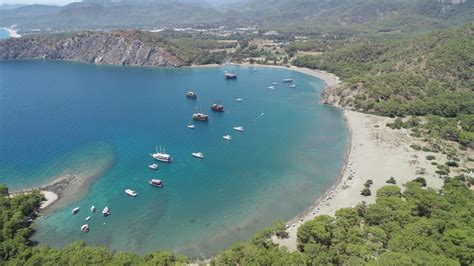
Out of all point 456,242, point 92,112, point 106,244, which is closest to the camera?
point 456,242

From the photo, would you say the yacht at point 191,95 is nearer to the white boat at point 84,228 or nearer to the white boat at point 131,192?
the white boat at point 131,192

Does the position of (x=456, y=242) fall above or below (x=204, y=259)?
above

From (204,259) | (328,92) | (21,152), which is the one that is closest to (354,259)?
(204,259)

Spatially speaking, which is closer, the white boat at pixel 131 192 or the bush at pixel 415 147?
the white boat at pixel 131 192

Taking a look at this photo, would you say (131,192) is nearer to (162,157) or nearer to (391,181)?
(162,157)

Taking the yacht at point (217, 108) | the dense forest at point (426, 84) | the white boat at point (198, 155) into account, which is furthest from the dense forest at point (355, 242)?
the yacht at point (217, 108)

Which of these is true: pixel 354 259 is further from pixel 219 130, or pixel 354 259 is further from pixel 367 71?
pixel 367 71

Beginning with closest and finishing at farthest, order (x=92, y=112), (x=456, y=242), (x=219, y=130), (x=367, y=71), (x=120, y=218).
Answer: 1. (x=456, y=242)
2. (x=120, y=218)
3. (x=219, y=130)
4. (x=92, y=112)
5. (x=367, y=71)
